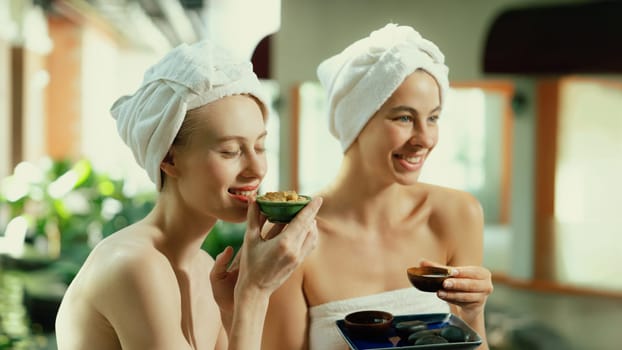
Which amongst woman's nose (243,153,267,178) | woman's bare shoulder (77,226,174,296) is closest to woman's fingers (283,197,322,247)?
woman's nose (243,153,267,178)

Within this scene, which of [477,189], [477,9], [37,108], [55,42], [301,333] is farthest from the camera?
[55,42]

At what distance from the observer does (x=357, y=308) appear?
1558 millimetres

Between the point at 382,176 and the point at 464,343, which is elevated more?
the point at 382,176

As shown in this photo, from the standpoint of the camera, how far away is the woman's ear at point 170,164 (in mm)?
1282

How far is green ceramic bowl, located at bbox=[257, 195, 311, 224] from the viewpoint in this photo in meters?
1.19

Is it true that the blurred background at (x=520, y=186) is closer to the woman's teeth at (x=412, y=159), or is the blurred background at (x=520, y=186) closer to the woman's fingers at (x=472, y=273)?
the woman's teeth at (x=412, y=159)

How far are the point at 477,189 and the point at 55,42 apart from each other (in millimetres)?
6875

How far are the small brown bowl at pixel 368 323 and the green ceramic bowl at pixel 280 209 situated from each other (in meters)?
0.35

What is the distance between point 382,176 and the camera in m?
1.54

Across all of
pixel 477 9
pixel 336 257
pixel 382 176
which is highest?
pixel 477 9

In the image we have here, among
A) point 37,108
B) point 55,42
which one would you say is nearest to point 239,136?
point 37,108

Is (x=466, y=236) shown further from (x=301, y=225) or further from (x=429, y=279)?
(x=301, y=225)

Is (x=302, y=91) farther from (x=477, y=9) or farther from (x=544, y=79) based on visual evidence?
(x=544, y=79)

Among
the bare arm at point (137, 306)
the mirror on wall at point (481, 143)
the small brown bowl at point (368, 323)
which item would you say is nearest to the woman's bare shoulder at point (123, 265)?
the bare arm at point (137, 306)
